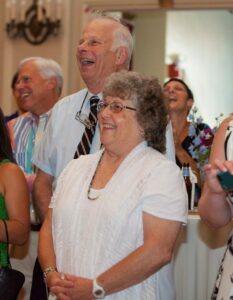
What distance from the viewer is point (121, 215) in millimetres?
2357

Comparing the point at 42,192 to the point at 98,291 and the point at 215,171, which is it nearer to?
the point at 98,291

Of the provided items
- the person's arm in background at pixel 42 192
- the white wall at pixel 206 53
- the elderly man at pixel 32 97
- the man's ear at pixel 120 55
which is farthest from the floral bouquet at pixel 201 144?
the white wall at pixel 206 53

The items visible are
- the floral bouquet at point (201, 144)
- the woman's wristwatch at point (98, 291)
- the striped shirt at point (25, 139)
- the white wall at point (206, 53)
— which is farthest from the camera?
the white wall at point (206, 53)

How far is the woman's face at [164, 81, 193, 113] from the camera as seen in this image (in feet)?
16.4

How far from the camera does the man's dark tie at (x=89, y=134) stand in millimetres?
3066

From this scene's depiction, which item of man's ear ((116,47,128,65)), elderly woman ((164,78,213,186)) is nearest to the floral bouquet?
elderly woman ((164,78,213,186))

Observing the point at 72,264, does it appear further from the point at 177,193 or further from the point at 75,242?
the point at 177,193

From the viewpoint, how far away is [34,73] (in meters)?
Answer: 4.58

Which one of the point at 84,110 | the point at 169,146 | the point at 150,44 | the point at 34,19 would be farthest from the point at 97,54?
the point at 150,44

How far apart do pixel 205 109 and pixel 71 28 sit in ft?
16.9

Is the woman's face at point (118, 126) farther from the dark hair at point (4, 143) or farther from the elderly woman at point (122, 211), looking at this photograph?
the dark hair at point (4, 143)

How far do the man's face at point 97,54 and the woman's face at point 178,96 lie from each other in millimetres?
1895

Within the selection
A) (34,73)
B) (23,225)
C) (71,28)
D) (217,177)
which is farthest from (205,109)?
(217,177)

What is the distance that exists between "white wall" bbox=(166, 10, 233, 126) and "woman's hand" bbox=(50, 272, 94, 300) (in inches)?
328
